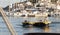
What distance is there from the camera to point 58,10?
147375mm

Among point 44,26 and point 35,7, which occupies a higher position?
point 44,26

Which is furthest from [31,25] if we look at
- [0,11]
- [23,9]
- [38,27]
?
[23,9]

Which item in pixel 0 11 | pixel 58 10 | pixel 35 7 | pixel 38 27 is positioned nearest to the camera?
pixel 0 11

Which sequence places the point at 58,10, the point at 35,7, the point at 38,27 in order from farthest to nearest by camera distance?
the point at 35,7, the point at 58,10, the point at 38,27

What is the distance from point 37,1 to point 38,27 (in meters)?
113

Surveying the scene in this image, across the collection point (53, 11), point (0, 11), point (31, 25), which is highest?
point (0, 11)

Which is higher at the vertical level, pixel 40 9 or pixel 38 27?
pixel 38 27

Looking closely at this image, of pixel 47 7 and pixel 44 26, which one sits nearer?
pixel 44 26

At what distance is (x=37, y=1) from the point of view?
553ft

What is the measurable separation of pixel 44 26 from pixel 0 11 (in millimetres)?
50838

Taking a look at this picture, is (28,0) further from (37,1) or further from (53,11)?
(53,11)

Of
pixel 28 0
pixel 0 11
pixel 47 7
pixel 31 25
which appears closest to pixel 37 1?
pixel 28 0

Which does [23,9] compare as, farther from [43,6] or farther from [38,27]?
[38,27]

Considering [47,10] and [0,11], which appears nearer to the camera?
[0,11]
